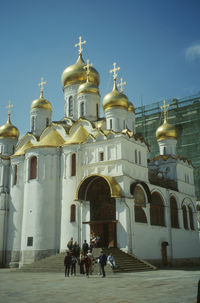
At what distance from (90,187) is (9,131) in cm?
1158

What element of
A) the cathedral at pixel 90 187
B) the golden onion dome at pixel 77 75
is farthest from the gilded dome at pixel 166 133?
the golden onion dome at pixel 77 75

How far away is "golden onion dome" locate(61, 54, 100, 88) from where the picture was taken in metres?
29.1

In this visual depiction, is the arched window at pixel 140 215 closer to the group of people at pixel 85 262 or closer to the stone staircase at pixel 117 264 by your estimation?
the stone staircase at pixel 117 264

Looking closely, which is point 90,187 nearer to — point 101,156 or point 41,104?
point 101,156

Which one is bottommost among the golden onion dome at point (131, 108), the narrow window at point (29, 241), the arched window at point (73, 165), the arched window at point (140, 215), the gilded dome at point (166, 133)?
the narrow window at point (29, 241)

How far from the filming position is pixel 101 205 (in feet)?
73.7

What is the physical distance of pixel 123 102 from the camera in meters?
24.5

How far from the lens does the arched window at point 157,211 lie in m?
23.8

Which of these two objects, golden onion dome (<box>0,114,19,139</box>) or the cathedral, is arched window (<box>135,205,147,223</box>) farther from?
golden onion dome (<box>0,114,19,139</box>)

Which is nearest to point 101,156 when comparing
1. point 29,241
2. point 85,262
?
point 29,241

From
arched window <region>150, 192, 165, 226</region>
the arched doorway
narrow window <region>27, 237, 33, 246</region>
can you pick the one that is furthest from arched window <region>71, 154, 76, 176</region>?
arched window <region>150, 192, 165, 226</region>

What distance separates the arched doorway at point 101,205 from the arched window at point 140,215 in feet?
4.87

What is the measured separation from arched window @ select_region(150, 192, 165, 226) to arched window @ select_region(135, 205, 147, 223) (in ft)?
4.45

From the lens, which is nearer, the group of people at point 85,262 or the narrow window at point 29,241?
the group of people at point 85,262
